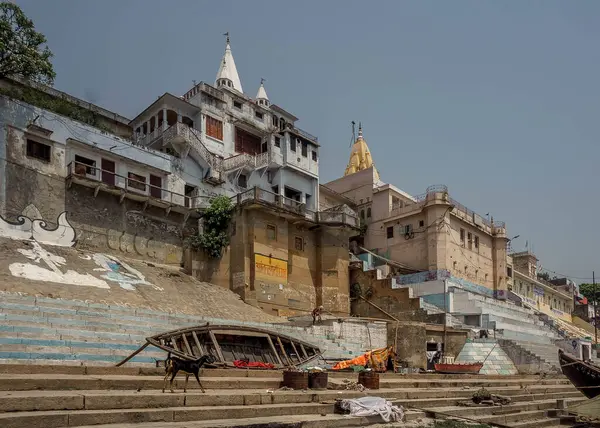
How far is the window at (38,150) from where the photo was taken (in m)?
21.6

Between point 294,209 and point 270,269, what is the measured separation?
357 cm

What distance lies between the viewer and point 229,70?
122 feet

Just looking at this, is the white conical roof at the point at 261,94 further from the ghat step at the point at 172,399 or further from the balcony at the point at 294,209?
the ghat step at the point at 172,399

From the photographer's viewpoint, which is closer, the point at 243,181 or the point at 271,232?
the point at 271,232

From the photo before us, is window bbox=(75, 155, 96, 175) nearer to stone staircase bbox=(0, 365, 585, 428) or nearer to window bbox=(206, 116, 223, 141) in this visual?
window bbox=(206, 116, 223, 141)

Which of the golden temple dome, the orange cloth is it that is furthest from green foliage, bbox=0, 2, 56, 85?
the golden temple dome

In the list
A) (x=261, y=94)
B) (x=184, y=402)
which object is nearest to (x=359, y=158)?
(x=261, y=94)

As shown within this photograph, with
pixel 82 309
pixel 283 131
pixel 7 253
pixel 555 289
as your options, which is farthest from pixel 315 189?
pixel 555 289

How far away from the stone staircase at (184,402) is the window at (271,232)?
15183mm

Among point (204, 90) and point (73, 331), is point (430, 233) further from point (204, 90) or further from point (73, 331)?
point (73, 331)

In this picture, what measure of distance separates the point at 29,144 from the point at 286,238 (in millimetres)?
12346

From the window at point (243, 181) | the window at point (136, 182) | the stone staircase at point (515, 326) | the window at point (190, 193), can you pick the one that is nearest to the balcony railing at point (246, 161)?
the window at point (243, 181)

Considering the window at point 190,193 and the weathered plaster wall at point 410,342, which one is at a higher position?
the window at point 190,193

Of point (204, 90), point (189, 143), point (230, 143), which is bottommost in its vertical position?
point (189, 143)
